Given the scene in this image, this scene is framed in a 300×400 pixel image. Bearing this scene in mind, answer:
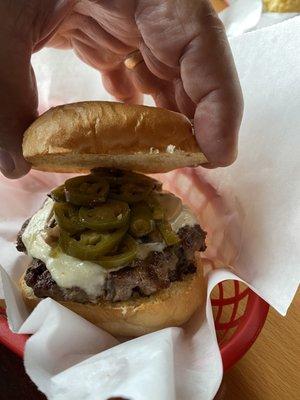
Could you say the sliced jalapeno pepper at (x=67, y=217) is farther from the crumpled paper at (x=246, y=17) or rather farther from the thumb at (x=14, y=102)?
the crumpled paper at (x=246, y=17)

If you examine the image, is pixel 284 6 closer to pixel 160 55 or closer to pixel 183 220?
pixel 160 55

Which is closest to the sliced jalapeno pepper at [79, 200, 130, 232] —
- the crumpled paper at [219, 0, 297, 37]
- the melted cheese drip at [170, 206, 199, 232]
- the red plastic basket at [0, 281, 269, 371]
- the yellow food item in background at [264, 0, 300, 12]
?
the melted cheese drip at [170, 206, 199, 232]

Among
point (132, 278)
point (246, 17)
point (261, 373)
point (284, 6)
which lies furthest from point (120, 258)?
point (284, 6)

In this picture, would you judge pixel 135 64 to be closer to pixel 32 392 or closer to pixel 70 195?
pixel 70 195

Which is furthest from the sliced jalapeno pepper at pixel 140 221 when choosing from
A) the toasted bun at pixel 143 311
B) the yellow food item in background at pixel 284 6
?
the yellow food item in background at pixel 284 6

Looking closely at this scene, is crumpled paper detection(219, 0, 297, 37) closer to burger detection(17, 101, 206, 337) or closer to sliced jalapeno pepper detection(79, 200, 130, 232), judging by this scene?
burger detection(17, 101, 206, 337)
